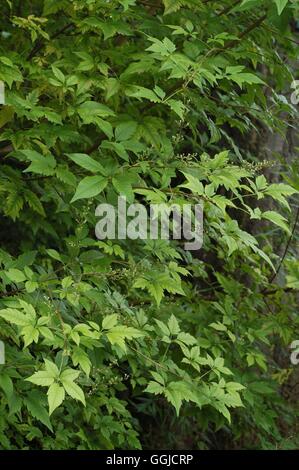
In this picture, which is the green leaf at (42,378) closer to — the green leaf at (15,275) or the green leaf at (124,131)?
the green leaf at (15,275)

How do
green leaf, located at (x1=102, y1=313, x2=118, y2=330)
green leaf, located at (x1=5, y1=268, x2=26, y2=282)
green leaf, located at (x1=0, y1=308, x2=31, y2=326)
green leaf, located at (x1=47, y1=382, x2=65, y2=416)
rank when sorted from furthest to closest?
green leaf, located at (x1=5, y1=268, x2=26, y2=282), green leaf, located at (x1=102, y1=313, x2=118, y2=330), green leaf, located at (x1=0, y1=308, x2=31, y2=326), green leaf, located at (x1=47, y1=382, x2=65, y2=416)

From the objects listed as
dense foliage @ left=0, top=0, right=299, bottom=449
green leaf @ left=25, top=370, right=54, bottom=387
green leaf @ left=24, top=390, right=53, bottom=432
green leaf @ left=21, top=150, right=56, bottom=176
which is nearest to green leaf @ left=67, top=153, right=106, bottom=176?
dense foliage @ left=0, top=0, right=299, bottom=449

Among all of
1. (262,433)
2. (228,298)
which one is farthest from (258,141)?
(262,433)

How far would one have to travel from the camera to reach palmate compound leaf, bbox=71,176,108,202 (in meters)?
2.02

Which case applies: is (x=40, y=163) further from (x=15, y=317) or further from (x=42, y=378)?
(x=42, y=378)

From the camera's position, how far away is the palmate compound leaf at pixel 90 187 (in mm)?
2018

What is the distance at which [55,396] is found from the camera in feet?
5.78

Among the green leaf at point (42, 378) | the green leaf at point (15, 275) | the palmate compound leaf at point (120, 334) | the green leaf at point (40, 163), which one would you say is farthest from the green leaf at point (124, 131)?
the green leaf at point (42, 378)

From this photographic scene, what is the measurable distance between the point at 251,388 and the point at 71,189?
4.46 ft

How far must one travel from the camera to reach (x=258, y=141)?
4.41m

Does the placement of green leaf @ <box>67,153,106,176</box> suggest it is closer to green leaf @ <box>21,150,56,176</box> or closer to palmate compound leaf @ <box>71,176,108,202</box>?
palmate compound leaf @ <box>71,176,108,202</box>

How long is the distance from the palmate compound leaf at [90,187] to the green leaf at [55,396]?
21.2 inches

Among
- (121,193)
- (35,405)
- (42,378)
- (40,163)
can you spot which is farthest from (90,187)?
(35,405)

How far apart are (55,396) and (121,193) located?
65 centimetres
